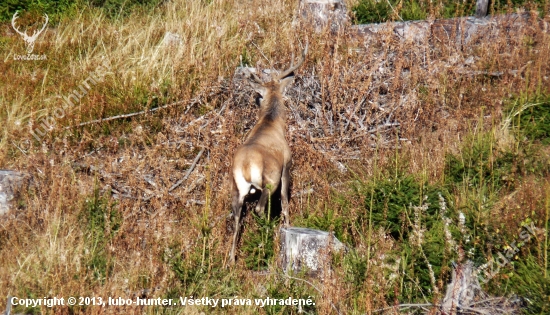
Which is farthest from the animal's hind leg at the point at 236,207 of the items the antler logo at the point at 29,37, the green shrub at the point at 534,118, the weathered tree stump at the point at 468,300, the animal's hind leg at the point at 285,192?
the antler logo at the point at 29,37

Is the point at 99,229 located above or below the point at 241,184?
below

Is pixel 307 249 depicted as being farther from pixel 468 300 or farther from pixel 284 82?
pixel 284 82

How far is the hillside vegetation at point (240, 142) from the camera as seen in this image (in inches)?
205

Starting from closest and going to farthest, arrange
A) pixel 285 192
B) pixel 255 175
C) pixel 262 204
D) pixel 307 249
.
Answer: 1. pixel 307 249
2. pixel 255 175
3. pixel 262 204
4. pixel 285 192

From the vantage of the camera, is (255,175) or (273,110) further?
(273,110)

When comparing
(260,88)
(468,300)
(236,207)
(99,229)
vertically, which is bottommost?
(468,300)

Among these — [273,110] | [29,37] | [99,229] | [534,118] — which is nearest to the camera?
[99,229]

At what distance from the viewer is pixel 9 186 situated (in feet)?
21.5

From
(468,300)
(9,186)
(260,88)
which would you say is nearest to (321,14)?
(260,88)

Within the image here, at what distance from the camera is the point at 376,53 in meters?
9.55

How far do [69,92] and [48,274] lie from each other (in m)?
4.40

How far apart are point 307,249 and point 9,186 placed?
2886mm

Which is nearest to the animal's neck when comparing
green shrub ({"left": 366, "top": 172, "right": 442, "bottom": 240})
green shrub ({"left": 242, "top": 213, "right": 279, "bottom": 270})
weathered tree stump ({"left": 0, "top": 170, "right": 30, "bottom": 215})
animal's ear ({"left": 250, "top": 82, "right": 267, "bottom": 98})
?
animal's ear ({"left": 250, "top": 82, "right": 267, "bottom": 98})

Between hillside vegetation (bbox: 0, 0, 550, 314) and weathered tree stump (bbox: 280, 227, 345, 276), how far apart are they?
0.38 feet
